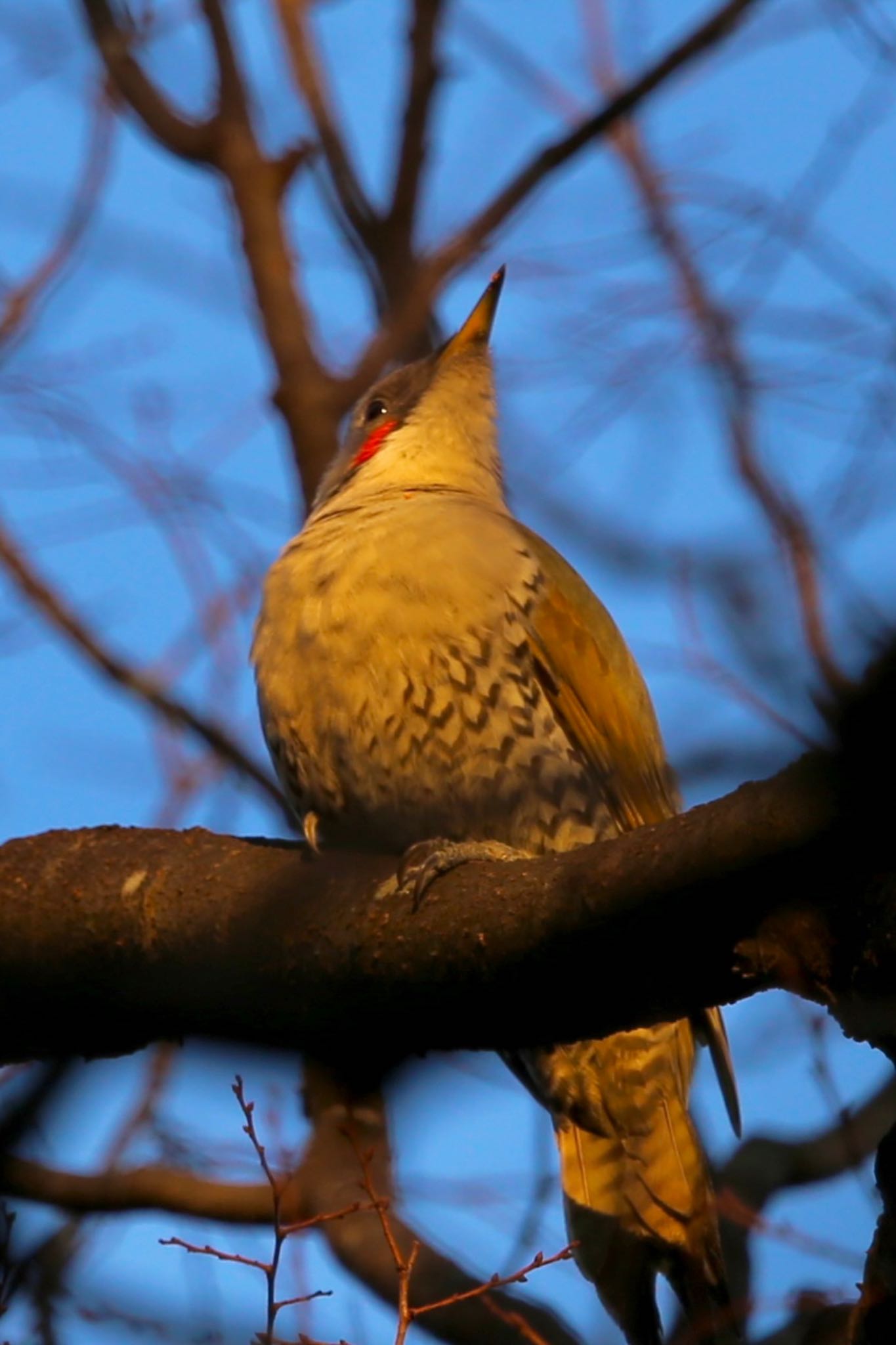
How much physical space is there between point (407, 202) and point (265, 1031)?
398 cm

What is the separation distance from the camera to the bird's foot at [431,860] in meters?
3.39

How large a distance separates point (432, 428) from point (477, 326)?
1.64 feet

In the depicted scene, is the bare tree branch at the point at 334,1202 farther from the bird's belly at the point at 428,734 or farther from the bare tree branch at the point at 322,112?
the bare tree branch at the point at 322,112

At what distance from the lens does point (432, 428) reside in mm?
5965

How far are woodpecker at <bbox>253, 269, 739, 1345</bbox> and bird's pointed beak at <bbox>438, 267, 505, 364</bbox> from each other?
145 cm

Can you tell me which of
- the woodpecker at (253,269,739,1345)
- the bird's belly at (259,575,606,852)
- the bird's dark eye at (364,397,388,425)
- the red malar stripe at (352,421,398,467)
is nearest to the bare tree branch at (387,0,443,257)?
the bird's dark eye at (364,397,388,425)

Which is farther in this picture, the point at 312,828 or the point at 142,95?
the point at 142,95

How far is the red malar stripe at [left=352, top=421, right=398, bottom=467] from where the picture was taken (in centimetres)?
596

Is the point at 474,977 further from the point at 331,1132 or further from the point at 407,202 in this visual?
the point at 407,202

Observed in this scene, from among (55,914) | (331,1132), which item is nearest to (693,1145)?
(331,1132)

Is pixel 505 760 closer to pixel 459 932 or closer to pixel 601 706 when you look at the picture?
pixel 601 706

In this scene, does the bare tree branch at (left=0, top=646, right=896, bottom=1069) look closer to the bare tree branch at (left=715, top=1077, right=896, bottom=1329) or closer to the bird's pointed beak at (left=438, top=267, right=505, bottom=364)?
the bare tree branch at (left=715, top=1077, right=896, bottom=1329)

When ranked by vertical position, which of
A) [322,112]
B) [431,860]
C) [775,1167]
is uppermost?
[322,112]

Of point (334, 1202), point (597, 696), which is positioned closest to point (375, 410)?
point (597, 696)
